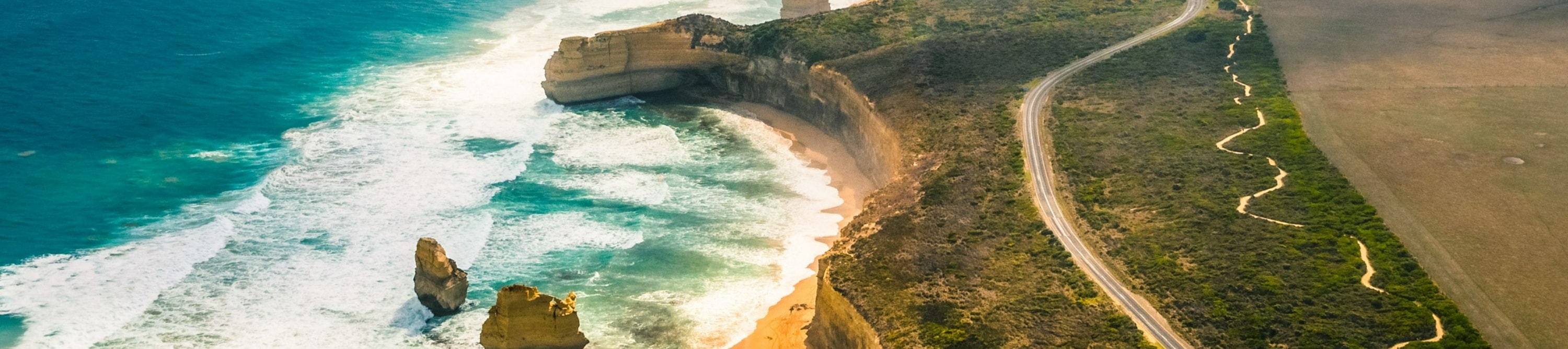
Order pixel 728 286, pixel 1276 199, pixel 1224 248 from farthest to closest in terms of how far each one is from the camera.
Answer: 1. pixel 728 286
2. pixel 1276 199
3. pixel 1224 248

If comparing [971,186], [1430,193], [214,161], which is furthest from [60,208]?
[1430,193]

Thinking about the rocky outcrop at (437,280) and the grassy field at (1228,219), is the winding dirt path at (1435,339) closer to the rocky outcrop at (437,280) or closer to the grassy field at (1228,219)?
the grassy field at (1228,219)

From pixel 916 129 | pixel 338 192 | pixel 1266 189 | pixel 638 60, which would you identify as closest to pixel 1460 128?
pixel 1266 189

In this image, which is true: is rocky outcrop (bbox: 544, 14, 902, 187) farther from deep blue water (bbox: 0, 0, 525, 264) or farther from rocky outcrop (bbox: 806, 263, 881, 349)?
rocky outcrop (bbox: 806, 263, 881, 349)

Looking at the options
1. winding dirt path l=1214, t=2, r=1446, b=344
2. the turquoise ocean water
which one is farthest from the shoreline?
winding dirt path l=1214, t=2, r=1446, b=344

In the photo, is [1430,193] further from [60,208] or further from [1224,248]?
[60,208]
